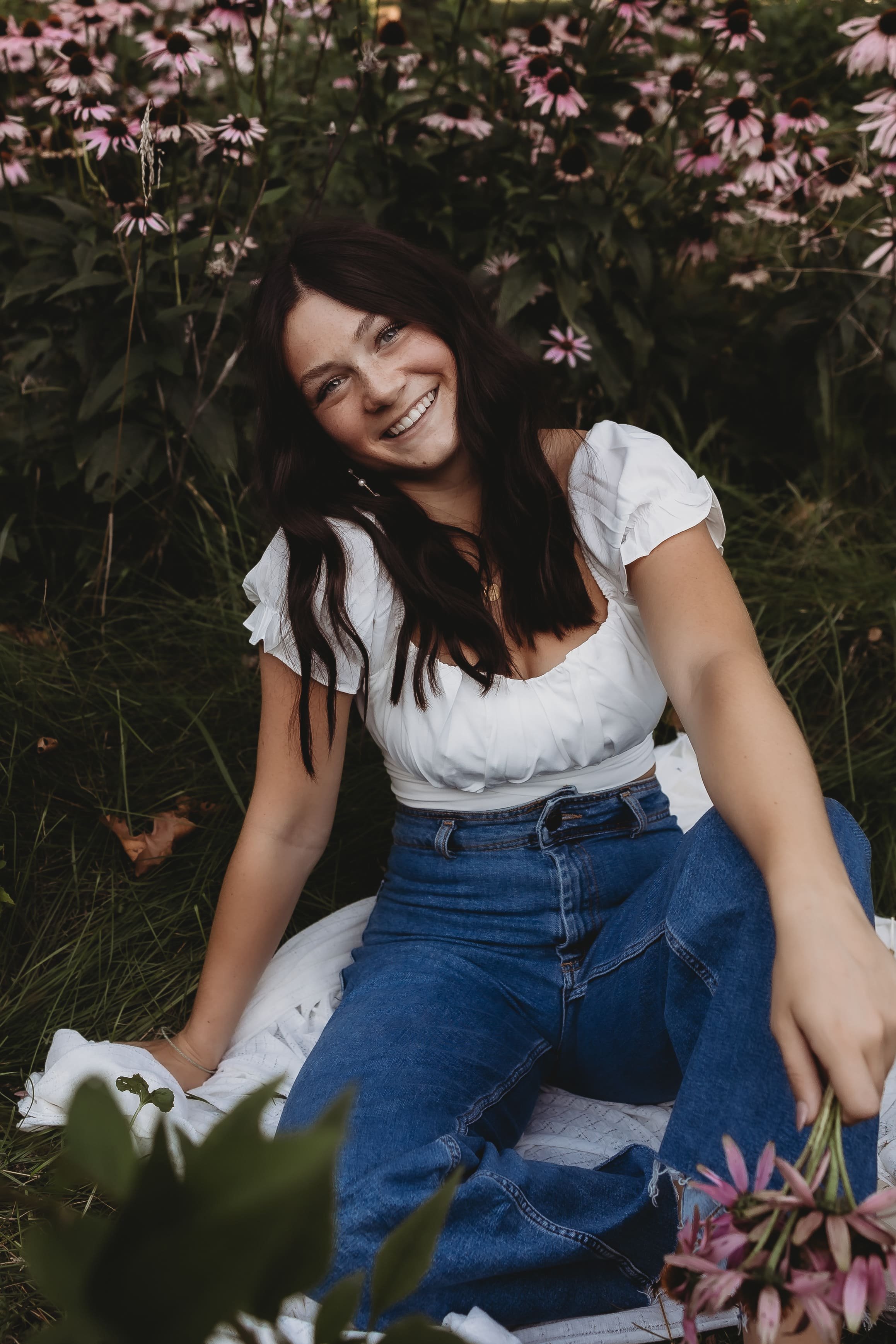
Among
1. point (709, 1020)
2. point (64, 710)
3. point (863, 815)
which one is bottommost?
point (863, 815)

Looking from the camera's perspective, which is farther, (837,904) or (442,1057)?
(442,1057)

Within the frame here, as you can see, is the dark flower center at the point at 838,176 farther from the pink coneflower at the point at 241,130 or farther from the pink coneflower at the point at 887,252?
the pink coneflower at the point at 241,130

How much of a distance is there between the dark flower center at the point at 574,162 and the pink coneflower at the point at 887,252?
61 centimetres

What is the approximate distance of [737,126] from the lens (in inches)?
97.6

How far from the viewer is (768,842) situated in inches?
41.6

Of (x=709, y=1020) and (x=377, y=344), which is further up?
(x=377, y=344)

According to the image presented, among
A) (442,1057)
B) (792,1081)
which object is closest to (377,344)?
(442,1057)

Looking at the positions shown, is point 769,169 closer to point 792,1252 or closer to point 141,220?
point 141,220

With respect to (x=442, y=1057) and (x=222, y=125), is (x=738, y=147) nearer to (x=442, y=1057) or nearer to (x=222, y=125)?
(x=222, y=125)

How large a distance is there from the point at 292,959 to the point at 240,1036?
0.15 m

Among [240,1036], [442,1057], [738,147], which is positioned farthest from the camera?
[738,147]

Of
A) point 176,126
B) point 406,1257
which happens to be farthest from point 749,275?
point 406,1257

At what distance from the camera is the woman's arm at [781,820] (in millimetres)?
878

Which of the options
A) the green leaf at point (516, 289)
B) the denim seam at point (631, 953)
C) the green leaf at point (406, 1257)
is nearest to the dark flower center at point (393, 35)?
the green leaf at point (516, 289)
